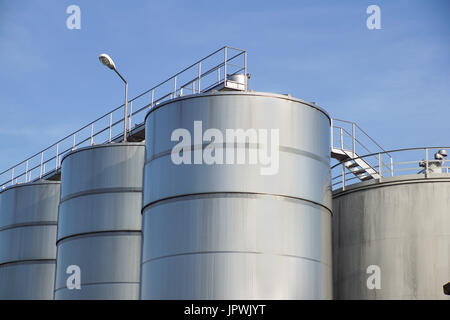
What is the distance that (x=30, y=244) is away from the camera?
119ft

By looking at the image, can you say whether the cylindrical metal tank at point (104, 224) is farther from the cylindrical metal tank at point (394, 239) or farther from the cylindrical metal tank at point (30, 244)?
the cylindrical metal tank at point (394, 239)

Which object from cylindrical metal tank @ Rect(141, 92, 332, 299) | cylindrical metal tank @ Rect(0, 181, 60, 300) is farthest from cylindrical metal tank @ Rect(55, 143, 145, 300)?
cylindrical metal tank @ Rect(0, 181, 60, 300)

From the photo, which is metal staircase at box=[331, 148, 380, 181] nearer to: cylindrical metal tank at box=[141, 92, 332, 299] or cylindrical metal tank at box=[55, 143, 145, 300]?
cylindrical metal tank at box=[141, 92, 332, 299]

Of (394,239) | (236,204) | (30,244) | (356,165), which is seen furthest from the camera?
(30,244)

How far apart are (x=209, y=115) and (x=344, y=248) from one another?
6.58 meters

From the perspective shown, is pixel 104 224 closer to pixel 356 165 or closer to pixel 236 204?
pixel 236 204

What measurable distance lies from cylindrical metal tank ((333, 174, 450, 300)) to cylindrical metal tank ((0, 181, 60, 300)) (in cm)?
1269

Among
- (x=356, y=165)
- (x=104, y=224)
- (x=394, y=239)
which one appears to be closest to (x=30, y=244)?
(x=104, y=224)

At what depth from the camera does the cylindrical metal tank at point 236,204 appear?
2384cm

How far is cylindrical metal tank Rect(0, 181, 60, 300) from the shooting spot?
35906 millimetres

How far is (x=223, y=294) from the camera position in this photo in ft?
77.2

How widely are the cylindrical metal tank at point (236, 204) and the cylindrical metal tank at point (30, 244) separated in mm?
11397

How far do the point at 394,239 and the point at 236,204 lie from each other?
5.68 meters

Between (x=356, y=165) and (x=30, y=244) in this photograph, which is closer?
(x=356, y=165)
